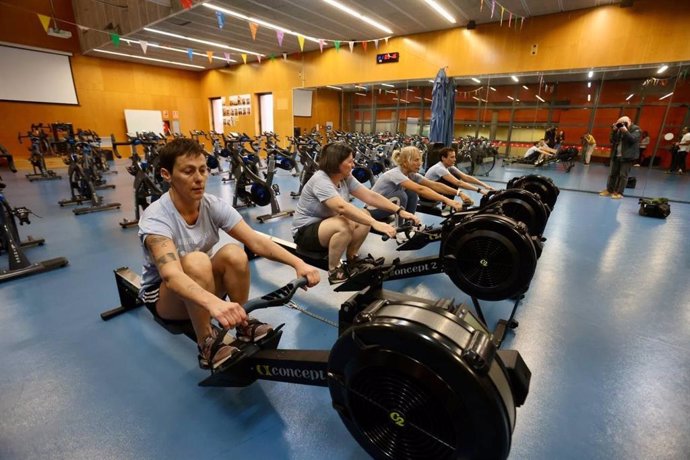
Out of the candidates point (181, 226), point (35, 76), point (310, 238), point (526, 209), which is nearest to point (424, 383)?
point (181, 226)

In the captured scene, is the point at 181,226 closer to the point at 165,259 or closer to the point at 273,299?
the point at 165,259

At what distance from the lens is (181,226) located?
159 cm

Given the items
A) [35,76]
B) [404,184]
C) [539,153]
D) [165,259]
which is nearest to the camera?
[165,259]

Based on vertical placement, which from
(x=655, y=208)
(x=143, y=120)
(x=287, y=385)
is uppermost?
(x=143, y=120)

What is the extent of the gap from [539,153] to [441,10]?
14.4 ft

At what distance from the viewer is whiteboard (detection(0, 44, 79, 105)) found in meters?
10.6

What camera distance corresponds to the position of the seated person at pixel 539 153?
8.44 meters

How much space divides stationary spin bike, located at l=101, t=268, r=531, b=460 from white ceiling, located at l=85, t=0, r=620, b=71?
26.8 ft

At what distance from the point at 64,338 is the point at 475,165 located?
8689 mm

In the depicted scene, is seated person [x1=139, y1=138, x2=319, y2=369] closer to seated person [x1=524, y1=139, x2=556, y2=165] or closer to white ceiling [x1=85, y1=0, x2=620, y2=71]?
white ceiling [x1=85, y1=0, x2=620, y2=71]

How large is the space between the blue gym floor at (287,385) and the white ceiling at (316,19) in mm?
6453

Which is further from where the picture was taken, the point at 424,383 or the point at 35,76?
the point at 35,76

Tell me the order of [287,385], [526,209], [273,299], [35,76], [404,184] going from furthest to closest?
1. [35,76]
2. [404,184]
3. [526,209]
4. [287,385]
5. [273,299]

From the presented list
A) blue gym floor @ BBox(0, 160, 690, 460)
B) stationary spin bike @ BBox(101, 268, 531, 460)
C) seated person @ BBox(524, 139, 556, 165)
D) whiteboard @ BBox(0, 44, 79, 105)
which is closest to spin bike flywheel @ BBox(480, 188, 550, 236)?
blue gym floor @ BBox(0, 160, 690, 460)
